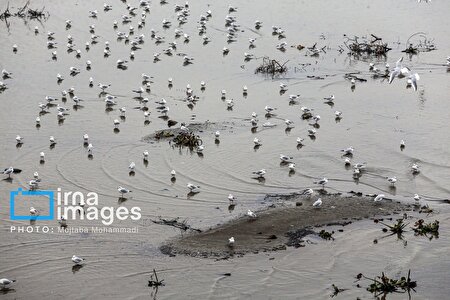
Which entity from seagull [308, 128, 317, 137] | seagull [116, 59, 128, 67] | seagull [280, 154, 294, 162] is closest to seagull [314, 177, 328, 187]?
seagull [280, 154, 294, 162]

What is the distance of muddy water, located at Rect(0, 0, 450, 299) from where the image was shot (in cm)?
1545

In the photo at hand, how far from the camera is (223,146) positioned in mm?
22375

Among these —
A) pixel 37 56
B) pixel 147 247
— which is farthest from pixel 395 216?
pixel 37 56

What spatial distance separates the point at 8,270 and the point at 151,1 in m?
26.5

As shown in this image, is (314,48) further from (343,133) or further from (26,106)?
(26,106)

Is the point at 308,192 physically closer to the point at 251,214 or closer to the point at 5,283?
the point at 251,214

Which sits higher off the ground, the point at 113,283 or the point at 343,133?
the point at 343,133

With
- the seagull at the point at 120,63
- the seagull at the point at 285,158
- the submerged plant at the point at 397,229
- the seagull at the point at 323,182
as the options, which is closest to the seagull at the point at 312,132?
the seagull at the point at 285,158

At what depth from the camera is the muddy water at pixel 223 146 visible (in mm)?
15445

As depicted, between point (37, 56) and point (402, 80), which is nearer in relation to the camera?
point (402, 80)

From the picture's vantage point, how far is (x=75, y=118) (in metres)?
24.7
